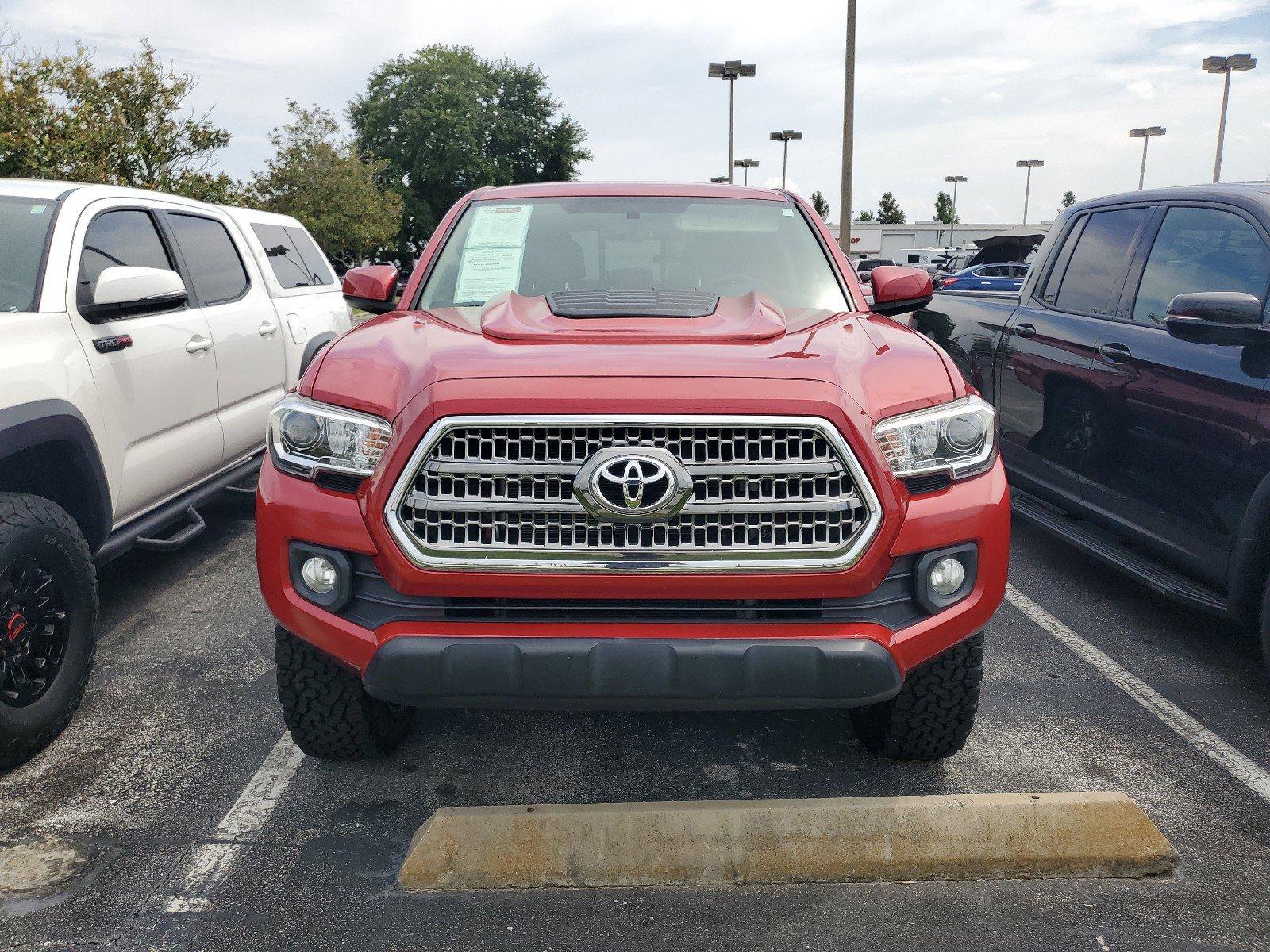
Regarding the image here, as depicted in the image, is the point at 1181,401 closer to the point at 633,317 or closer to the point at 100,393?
the point at 633,317

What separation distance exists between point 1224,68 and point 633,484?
5007 centimetres

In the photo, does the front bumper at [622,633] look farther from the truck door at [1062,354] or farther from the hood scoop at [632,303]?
the truck door at [1062,354]

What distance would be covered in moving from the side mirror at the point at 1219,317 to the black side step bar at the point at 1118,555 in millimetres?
980

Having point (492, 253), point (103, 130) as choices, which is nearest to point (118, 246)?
point (492, 253)

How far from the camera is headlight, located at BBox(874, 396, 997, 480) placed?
2852 mm

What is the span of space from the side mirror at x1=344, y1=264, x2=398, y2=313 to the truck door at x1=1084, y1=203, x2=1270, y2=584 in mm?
3155

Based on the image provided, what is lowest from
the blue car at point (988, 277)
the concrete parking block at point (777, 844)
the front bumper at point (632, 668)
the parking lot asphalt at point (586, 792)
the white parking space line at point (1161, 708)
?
the white parking space line at point (1161, 708)

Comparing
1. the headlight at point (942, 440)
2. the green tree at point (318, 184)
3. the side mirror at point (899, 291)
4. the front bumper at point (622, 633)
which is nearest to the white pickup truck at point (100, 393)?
the front bumper at point (622, 633)

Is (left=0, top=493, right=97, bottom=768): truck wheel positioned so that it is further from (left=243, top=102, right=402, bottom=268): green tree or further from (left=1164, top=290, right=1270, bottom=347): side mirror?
(left=243, top=102, right=402, bottom=268): green tree

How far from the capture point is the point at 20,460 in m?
3.92

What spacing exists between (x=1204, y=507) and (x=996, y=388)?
2.03 m

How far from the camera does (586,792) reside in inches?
134

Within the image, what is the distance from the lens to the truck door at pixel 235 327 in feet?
19.2

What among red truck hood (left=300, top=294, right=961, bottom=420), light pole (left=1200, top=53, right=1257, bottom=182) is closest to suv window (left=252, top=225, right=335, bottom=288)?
red truck hood (left=300, top=294, right=961, bottom=420)
